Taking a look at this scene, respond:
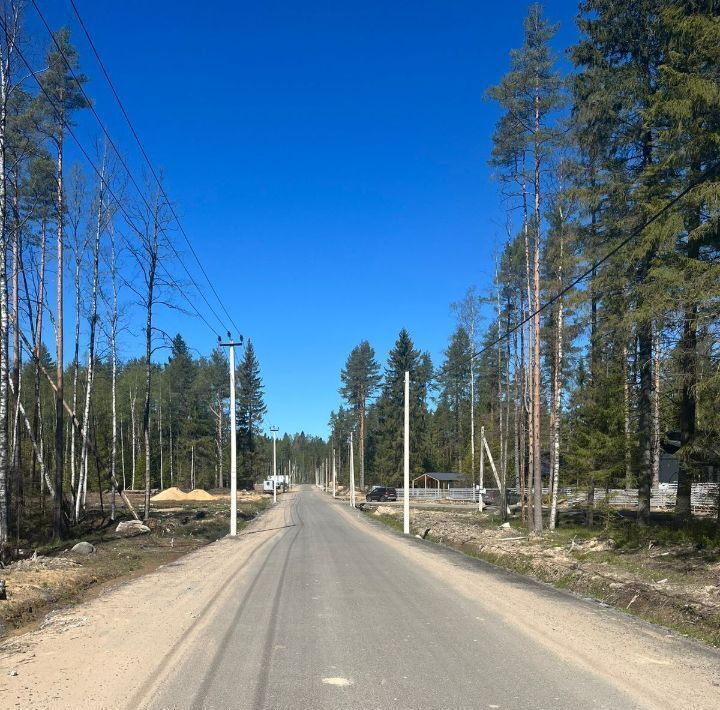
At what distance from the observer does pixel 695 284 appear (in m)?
11.7

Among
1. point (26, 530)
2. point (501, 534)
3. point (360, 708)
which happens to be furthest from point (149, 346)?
point (360, 708)

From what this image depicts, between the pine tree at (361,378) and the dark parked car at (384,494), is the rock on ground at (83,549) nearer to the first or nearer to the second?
the dark parked car at (384,494)

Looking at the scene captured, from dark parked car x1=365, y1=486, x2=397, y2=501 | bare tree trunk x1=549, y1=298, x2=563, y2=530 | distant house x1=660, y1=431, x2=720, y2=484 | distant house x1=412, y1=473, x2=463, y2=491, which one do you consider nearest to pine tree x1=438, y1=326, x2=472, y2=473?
distant house x1=412, y1=473, x2=463, y2=491

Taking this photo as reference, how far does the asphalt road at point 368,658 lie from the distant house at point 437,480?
6064cm

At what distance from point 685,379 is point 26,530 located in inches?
776

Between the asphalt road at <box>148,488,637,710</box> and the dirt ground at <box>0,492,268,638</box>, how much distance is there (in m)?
2.77

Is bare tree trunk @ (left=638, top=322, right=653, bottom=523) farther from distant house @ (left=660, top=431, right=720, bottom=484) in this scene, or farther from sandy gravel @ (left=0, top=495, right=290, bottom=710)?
sandy gravel @ (left=0, top=495, right=290, bottom=710)

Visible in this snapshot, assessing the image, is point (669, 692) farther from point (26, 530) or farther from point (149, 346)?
point (149, 346)

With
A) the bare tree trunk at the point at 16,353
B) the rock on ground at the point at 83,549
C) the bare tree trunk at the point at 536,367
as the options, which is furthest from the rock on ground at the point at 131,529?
the bare tree trunk at the point at 536,367

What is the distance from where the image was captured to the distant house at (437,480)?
70.6m

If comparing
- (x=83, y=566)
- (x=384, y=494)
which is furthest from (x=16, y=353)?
(x=384, y=494)

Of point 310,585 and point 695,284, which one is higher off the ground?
point 695,284

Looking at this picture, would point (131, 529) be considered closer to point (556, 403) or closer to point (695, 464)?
point (556, 403)

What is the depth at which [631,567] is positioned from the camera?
12953 millimetres
